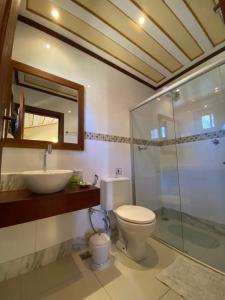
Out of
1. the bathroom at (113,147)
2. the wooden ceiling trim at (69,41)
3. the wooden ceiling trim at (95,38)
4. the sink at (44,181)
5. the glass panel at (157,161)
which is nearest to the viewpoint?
the sink at (44,181)

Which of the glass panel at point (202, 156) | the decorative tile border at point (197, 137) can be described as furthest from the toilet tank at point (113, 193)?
the decorative tile border at point (197, 137)

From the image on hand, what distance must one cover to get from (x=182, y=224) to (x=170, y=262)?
2.54ft

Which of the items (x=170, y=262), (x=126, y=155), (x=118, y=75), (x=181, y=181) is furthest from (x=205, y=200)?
(x=118, y=75)

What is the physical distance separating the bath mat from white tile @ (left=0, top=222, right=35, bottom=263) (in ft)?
3.86

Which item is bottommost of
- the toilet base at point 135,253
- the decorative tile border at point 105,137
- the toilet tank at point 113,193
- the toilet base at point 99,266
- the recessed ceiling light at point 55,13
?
the toilet base at point 99,266

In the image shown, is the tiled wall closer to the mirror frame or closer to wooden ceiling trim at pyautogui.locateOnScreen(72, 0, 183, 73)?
wooden ceiling trim at pyautogui.locateOnScreen(72, 0, 183, 73)

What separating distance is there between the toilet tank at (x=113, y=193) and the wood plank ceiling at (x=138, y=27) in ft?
5.58

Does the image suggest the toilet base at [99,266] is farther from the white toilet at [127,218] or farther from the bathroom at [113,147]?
the white toilet at [127,218]

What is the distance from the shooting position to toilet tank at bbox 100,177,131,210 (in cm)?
161

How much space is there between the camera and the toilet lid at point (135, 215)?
1.32m

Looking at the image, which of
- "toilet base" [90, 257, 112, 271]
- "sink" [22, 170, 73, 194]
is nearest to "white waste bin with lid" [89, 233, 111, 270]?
"toilet base" [90, 257, 112, 271]

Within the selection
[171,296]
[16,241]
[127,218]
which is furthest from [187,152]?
[16,241]

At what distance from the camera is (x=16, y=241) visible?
1.26 metres

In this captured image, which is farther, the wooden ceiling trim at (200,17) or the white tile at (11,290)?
the wooden ceiling trim at (200,17)
